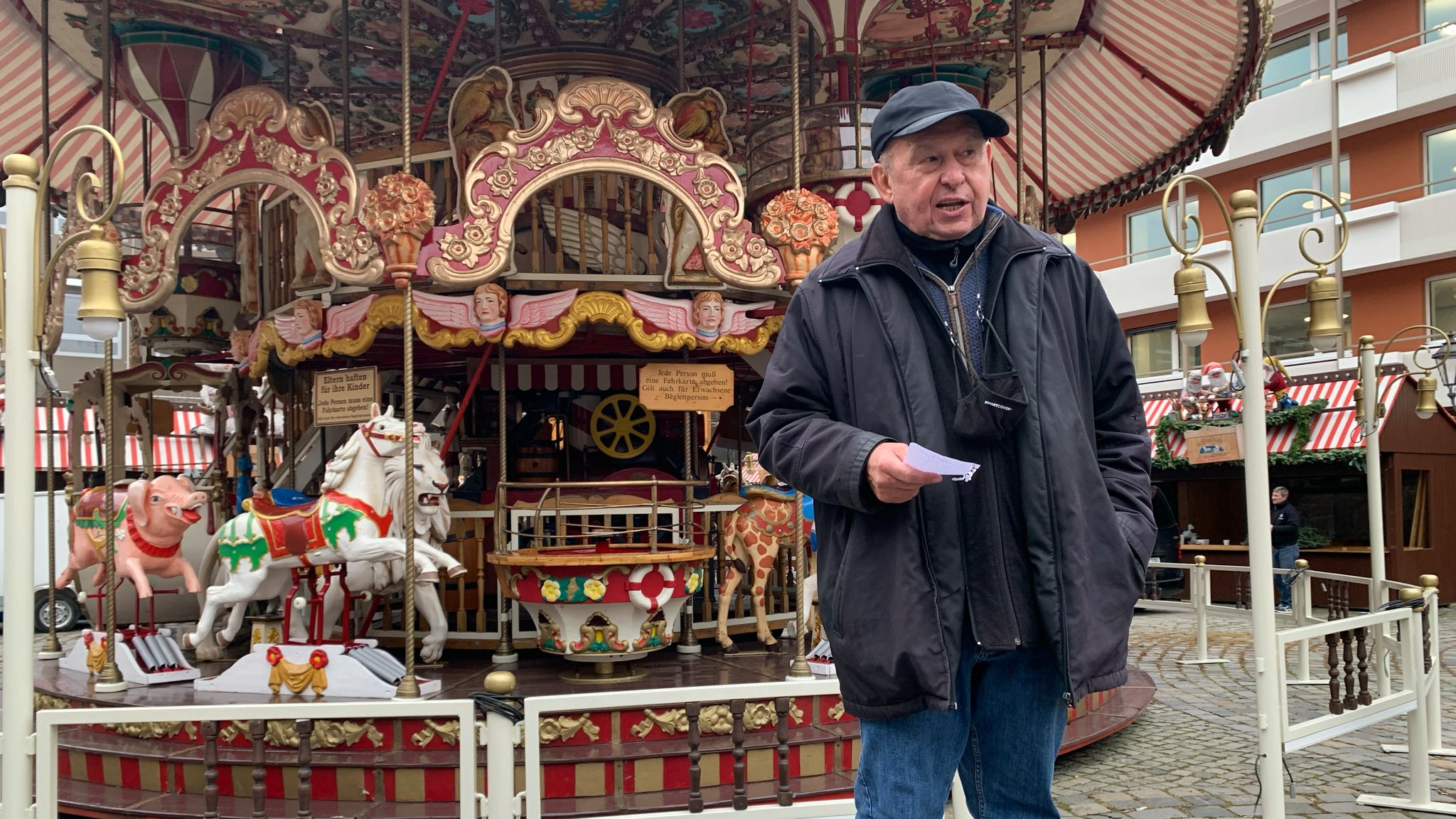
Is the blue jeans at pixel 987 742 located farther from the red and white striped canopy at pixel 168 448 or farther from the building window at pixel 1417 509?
the red and white striped canopy at pixel 168 448

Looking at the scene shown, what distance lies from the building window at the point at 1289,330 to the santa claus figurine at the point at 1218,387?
3162 mm

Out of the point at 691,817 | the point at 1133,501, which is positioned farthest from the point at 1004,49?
the point at 1133,501

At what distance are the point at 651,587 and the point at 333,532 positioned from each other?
2.15 metres

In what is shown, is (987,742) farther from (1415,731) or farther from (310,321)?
(310,321)

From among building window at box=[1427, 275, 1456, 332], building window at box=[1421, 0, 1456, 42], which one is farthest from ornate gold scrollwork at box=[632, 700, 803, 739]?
building window at box=[1421, 0, 1456, 42]

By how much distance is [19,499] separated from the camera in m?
4.35

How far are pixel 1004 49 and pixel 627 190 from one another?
389cm

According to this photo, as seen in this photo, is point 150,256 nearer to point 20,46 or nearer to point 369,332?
point 369,332

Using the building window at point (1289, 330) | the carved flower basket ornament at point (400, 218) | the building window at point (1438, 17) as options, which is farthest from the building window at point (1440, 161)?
the carved flower basket ornament at point (400, 218)

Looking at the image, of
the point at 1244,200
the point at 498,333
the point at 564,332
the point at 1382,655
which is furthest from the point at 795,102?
the point at 1382,655

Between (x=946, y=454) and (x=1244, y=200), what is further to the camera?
(x=1244, y=200)

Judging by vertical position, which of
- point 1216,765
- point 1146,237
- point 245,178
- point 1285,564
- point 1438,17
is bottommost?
point 1216,765

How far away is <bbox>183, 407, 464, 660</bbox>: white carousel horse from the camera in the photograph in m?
7.65

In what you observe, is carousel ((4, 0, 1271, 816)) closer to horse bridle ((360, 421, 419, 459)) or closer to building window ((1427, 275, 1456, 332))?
horse bridle ((360, 421, 419, 459))
